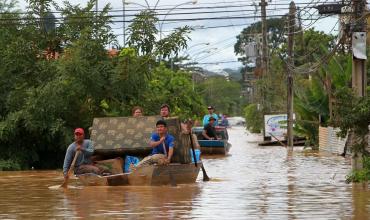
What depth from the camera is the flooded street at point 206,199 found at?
44.9ft

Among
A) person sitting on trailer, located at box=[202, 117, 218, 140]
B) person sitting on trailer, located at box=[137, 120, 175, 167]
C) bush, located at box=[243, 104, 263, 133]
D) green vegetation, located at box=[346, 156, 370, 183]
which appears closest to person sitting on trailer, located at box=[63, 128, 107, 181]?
person sitting on trailer, located at box=[137, 120, 175, 167]

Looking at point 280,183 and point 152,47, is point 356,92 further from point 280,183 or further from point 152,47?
→ point 152,47

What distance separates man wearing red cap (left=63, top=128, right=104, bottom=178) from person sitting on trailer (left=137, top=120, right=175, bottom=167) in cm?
122

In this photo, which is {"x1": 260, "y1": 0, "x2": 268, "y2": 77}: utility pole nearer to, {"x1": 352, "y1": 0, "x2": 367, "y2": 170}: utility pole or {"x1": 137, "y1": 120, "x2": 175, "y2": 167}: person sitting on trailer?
{"x1": 352, "y1": 0, "x2": 367, "y2": 170}: utility pole

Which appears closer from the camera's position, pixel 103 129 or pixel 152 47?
pixel 103 129

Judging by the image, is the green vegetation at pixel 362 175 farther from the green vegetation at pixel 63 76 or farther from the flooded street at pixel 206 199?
the green vegetation at pixel 63 76

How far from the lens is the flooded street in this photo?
44.9 feet

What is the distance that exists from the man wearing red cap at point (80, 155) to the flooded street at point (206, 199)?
452 mm

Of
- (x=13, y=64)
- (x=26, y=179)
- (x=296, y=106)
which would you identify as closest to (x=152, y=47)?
(x=13, y=64)

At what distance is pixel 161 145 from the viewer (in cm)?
1906

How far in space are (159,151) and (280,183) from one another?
3.36m

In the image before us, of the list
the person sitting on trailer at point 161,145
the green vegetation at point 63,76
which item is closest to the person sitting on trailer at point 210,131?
the green vegetation at point 63,76

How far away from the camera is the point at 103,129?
22.0 m

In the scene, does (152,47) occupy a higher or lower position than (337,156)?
higher
